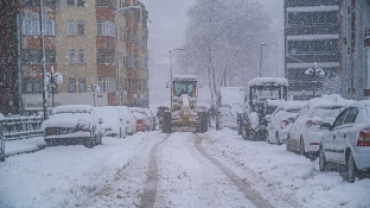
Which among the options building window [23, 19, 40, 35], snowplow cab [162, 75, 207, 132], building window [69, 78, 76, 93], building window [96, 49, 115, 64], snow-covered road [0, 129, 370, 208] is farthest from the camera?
building window [96, 49, 115, 64]

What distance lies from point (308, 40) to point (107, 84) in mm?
27055

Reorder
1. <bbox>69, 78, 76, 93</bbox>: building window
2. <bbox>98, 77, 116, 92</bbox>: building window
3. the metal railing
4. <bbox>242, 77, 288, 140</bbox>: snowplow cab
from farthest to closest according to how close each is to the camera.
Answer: <bbox>98, 77, 116, 92</bbox>: building window, <bbox>69, 78, 76, 93</bbox>: building window, <bbox>242, 77, 288, 140</bbox>: snowplow cab, the metal railing

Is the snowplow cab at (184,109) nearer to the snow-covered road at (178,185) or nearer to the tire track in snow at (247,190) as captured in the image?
the snow-covered road at (178,185)

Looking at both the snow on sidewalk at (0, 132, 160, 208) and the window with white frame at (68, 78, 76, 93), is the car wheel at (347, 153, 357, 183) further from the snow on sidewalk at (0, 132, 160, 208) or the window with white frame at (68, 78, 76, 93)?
the window with white frame at (68, 78, 76, 93)

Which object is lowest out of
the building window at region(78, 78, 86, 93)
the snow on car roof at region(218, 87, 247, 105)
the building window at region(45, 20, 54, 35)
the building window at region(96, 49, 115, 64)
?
the snow on car roof at region(218, 87, 247, 105)

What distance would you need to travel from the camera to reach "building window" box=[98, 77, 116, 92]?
52.9 metres

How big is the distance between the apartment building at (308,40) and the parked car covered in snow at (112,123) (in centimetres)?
3993

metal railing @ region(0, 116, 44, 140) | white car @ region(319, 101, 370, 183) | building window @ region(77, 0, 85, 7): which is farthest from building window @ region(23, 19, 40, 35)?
white car @ region(319, 101, 370, 183)

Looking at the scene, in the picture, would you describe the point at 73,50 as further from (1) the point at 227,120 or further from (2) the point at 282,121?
(2) the point at 282,121

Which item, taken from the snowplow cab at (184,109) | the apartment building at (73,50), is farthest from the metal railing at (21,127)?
the apartment building at (73,50)

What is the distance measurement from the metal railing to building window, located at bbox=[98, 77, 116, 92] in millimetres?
26578

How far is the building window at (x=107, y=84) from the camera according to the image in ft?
174

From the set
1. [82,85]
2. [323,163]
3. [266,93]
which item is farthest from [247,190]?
[82,85]

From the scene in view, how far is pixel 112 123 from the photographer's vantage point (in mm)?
24453
